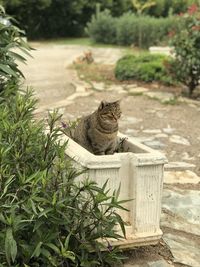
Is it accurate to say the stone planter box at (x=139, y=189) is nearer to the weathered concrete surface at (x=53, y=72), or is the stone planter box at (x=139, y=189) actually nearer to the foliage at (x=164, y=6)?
the weathered concrete surface at (x=53, y=72)

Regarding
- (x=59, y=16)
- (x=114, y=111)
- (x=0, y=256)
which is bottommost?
(x=59, y=16)

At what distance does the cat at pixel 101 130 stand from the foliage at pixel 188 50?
612 cm

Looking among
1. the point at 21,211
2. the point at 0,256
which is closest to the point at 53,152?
the point at 21,211

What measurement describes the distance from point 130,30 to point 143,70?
10.0 meters

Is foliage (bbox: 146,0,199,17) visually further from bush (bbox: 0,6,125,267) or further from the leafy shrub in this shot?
bush (bbox: 0,6,125,267)

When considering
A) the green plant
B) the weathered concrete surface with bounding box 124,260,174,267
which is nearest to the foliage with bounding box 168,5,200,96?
the weathered concrete surface with bounding box 124,260,174,267

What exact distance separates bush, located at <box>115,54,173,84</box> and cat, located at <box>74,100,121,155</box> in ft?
23.4

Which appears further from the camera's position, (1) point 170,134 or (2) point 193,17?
(2) point 193,17

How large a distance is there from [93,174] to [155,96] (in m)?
6.86

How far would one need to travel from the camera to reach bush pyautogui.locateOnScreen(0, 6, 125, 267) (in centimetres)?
306

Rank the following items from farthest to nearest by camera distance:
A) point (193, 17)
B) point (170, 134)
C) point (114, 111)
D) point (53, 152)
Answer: point (193, 17) → point (170, 134) → point (114, 111) → point (53, 152)

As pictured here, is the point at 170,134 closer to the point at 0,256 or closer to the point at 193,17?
the point at 193,17

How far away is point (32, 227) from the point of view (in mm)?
3195

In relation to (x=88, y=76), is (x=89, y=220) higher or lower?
higher
